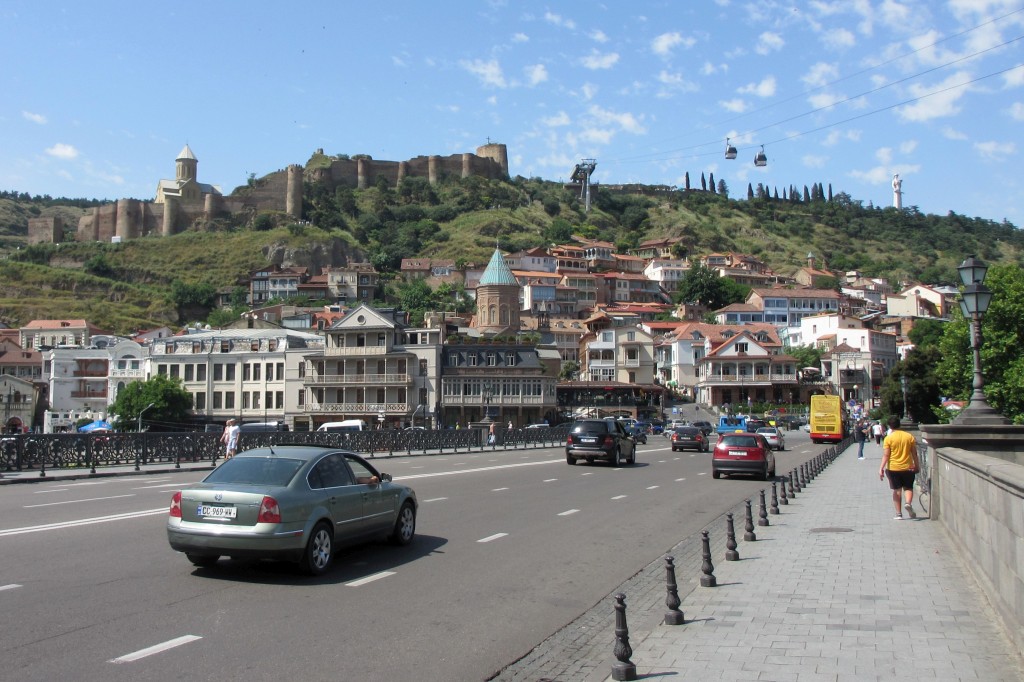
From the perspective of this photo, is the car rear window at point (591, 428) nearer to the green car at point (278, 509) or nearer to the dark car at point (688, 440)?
the dark car at point (688, 440)

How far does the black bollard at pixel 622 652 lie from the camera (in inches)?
250

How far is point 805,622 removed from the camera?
8.01 meters

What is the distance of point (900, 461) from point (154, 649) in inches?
492

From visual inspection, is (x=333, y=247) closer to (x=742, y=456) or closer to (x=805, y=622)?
(x=742, y=456)

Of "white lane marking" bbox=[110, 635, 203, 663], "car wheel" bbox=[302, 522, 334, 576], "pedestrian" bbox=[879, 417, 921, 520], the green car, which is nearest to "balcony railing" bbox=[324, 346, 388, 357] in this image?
"pedestrian" bbox=[879, 417, 921, 520]

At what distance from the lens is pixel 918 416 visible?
80.5 metres

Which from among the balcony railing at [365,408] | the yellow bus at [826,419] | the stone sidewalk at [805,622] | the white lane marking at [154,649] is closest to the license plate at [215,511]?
the white lane marking at [154,649]

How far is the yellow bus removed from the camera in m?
55.4

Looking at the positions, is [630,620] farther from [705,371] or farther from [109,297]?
[109,297]

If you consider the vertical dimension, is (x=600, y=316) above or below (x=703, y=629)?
above

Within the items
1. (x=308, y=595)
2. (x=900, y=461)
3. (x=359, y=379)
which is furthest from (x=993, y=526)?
(x=359, y=379)

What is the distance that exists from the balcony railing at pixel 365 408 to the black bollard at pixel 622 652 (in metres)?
66.0

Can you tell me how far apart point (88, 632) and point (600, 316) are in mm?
111379

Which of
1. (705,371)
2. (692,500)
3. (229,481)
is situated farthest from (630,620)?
(705,371)
